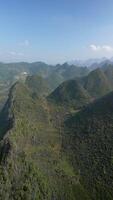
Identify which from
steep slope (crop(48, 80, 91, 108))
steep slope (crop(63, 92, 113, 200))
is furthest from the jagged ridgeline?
steep slope (crop(48, 80, 91, 108))

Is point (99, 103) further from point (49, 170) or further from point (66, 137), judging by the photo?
point (49, 170)

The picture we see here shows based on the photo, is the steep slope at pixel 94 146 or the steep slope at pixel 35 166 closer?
the steep slope at pixel 35 166

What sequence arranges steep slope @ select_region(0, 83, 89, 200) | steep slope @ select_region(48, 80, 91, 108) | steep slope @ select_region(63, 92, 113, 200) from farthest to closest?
steep slope @ select_region(48, 80, 91, 108) → steep slope @ select_region(63, 92, 113, 200) → steep slope @ select_region(0, 83, 89, 200)

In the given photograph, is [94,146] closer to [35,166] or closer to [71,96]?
[35,166]

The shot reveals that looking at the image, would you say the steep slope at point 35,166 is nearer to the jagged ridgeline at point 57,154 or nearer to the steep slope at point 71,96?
the jagged ridgeline at point 57,154

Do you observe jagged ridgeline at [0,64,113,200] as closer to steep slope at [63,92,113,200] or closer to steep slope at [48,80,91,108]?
steep slope at [63,92,113,200]

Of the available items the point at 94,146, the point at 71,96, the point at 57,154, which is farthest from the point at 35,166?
the point at 71,96

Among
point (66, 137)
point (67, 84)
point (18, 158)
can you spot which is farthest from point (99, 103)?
point (67, 84)

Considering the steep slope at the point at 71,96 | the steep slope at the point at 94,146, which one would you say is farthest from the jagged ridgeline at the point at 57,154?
the steep slope at the point at 71,96
